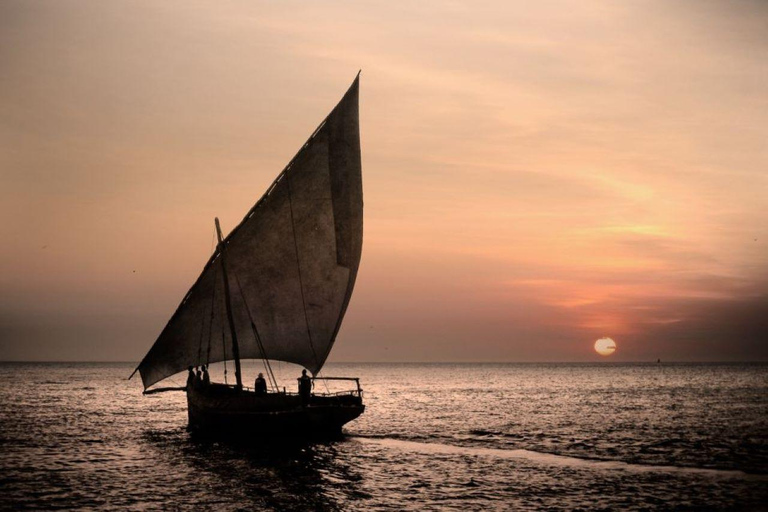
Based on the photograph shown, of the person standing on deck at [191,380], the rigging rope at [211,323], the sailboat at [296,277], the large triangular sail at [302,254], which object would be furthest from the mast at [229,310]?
the person standing on deck at [191,380]

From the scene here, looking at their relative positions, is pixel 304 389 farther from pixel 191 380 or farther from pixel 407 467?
pixel 191 380

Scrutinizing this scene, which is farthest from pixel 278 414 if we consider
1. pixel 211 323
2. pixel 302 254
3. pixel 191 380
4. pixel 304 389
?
pixel 191 380

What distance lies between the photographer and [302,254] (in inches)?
1485

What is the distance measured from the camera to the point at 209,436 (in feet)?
131

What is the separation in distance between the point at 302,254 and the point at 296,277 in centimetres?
122

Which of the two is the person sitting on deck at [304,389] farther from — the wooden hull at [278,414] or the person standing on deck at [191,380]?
the person standing on deck at [191,380]

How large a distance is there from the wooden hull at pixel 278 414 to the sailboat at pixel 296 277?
0.05 metres

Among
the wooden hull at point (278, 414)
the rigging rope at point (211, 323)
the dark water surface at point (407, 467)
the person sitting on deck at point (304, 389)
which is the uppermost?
the rigging rope at point (211, 323)

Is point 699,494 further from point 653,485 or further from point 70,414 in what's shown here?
point 70,414

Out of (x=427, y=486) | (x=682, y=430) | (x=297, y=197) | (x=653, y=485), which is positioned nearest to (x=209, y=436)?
(x=297, y=197)

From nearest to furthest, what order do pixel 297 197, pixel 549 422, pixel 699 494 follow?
1. pixel 699 494
2. pixel 297 197
3. pixel 549 422

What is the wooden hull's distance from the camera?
35.8 metres

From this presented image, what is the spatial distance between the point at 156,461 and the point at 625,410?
1872 inches

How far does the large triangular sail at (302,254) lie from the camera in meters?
37.4
